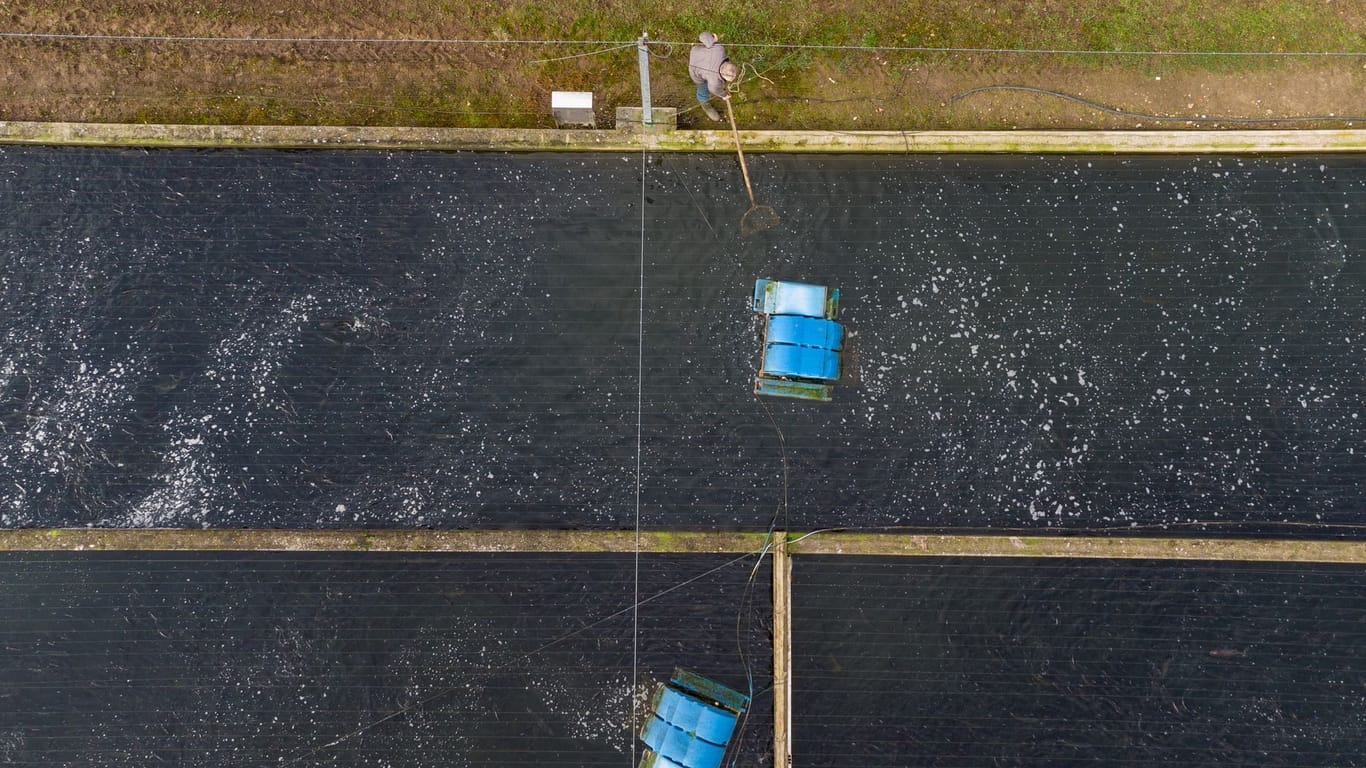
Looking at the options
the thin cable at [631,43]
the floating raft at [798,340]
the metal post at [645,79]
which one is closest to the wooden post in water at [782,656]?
the floating raft at [798,340]

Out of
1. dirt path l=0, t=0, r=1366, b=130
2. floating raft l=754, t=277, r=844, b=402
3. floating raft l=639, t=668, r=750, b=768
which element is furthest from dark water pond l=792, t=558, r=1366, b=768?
dirt path l=0, t=0, r=1366, b=130

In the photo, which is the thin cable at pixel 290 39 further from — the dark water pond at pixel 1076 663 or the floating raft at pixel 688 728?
the floating raft at pixel 688 728

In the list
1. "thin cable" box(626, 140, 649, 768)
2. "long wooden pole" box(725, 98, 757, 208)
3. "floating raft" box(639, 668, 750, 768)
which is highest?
"long wooden pole" box(725, 98, 757, 208)

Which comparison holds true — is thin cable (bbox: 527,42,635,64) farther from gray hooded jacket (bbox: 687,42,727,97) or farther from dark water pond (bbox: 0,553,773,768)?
dark water pond (bbox: 0,553,773,768)

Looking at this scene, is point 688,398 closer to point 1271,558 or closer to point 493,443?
point 493,443

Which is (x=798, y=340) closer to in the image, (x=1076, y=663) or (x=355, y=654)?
(x=1076, y=663)

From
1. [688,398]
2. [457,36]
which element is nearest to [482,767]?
[688,398]
